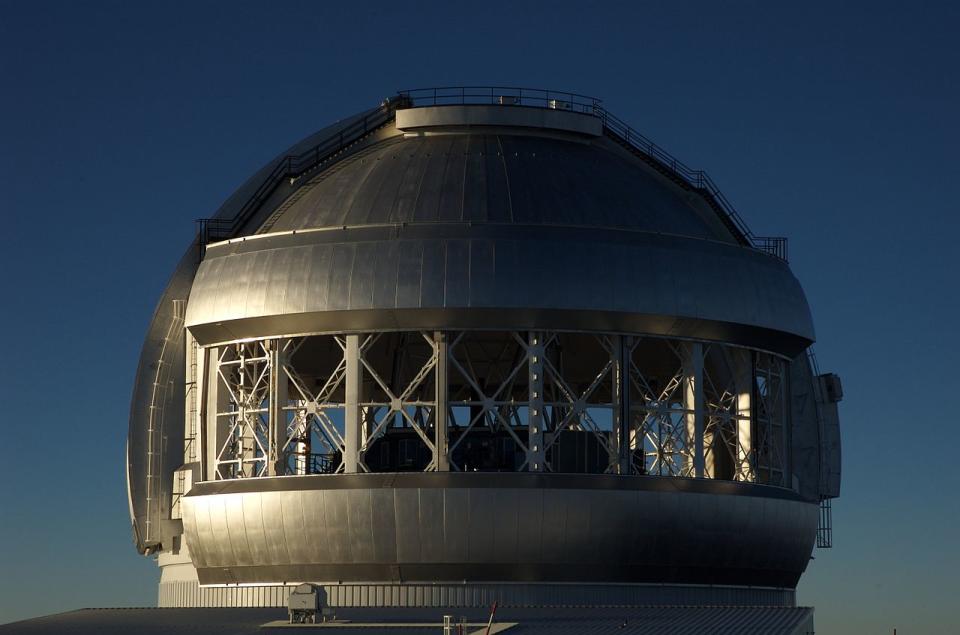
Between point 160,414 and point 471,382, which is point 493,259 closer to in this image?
point 471,382

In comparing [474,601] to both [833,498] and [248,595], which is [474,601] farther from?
[833,498]

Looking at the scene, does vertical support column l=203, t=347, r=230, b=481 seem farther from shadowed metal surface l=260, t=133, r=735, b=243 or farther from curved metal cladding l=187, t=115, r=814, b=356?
shadowed metal surface l=260, t=133, r=735, b=243

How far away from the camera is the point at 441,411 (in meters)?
70.4

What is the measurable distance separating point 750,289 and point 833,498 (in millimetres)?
16662

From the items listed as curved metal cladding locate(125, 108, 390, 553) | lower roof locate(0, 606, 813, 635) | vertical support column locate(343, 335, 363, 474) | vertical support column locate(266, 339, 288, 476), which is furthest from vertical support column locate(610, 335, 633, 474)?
curved metal cladding locate(125, 108, 390, 553)

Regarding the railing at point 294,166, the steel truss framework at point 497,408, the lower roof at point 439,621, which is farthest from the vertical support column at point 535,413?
the railing at point 294,166

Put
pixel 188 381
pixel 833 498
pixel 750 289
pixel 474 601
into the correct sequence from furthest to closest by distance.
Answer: pixel 833 498, pixel 188 381, pixel 750 289, pixel 474 601

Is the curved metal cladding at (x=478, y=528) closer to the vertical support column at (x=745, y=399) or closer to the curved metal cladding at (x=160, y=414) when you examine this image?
the vertical support column at (x=745, y=399)

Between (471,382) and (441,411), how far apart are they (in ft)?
5.46

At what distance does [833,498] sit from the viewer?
287ft

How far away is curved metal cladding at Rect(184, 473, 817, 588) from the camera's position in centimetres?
6888

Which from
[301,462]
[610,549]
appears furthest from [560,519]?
[301,462]

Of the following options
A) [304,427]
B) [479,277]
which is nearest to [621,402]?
[479,277]

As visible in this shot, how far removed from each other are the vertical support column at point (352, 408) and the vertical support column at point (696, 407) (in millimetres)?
12003
